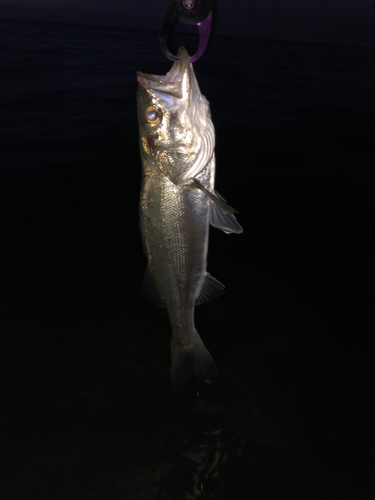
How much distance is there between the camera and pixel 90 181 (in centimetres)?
797

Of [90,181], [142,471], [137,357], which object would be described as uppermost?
[90,181]

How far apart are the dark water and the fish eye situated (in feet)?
10.3

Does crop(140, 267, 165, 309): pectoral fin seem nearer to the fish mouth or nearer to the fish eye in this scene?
the fish eye

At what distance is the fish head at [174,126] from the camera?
1.93 metres

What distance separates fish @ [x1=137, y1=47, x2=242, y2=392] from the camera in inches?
76.4

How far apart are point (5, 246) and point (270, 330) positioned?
4.66 meters

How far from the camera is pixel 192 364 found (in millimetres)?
2564

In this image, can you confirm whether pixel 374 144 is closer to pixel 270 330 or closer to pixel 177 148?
pixel 270 330

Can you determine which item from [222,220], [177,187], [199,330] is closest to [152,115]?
[177,187]

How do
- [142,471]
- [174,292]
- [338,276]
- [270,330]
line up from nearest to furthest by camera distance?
1. [174,292]
2. [142,471]
3. [270,330]
4. [338,276]

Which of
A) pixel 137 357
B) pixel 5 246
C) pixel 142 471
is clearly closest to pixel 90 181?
pixel 5 246

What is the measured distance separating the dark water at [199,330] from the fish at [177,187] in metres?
2.02

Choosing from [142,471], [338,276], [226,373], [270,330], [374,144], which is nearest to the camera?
[142,471]

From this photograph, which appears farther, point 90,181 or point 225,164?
point 225,164
